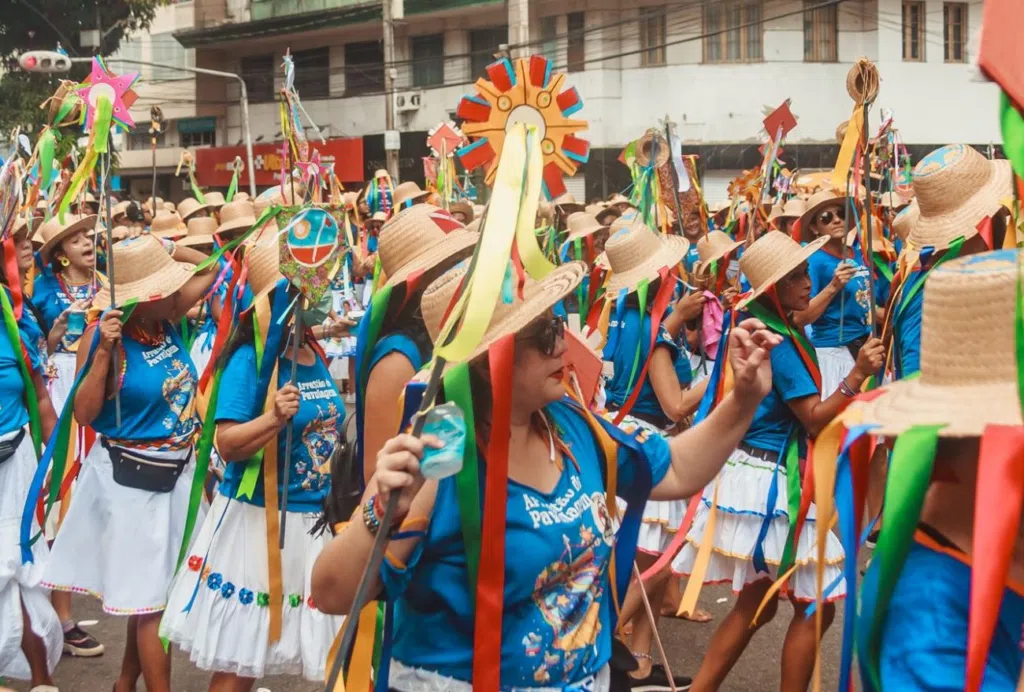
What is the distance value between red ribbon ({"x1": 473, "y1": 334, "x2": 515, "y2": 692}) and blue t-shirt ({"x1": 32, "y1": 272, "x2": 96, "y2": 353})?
17.1 ft

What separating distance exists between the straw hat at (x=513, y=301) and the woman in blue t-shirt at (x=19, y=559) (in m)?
2.93

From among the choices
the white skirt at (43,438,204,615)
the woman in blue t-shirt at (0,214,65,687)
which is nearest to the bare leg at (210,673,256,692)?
the white skirt at (43,438,204,615)

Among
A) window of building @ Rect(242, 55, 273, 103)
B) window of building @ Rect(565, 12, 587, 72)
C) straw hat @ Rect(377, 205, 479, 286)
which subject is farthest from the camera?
window of building @ Rect(242, 55, 273, 103)

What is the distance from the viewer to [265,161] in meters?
32.7

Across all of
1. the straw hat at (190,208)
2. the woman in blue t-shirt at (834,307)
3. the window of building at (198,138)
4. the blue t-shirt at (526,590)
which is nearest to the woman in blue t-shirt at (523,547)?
the blue t-shirt at (526,590)

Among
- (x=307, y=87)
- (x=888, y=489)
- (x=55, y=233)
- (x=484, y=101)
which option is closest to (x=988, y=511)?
(x=888, y=489)

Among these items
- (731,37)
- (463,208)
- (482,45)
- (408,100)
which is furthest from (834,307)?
(408,100)

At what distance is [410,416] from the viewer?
7.91 ft

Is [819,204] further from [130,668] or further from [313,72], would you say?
[313,72]

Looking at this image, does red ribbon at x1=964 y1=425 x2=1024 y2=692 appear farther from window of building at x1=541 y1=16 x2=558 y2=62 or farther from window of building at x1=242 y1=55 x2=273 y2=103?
window of building at x1=242 y1=55 x2=273 y2=103

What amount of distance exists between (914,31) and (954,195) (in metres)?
21.7

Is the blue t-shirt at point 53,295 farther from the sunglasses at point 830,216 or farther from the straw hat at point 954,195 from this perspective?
the straw hat at point 954,195

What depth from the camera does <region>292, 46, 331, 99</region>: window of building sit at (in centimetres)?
3177

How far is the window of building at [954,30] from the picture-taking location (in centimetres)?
2456
